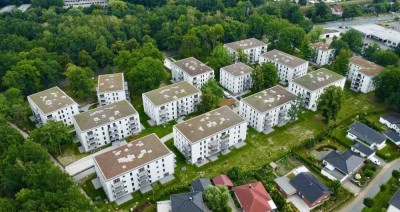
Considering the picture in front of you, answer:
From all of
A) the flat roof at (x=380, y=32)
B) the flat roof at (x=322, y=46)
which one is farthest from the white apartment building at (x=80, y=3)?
the flat roof at (x=380, y=32)

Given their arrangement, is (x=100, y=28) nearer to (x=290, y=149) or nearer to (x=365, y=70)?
(x=290, y=149)

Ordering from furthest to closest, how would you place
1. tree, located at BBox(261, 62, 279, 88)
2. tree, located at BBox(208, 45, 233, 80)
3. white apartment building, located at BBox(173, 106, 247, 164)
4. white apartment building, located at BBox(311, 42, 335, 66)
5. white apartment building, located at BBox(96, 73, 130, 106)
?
white apartment building, located at BBox(311, 42, 335, 66) → tree, located at BBox(208, 45, 233, 80) → tree, located at BBox(261, 62, 279, 88) → white apartment building, located at BBox(96, 73, 130, 106) → white apartment building, located at BBox(173, 106, 247, 164)

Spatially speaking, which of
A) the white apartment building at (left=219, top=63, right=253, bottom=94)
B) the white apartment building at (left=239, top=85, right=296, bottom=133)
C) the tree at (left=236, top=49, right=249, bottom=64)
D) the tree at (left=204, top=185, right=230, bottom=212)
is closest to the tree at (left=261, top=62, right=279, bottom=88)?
the white apartment building at (left=219, top=63, right=253, bottom=94)

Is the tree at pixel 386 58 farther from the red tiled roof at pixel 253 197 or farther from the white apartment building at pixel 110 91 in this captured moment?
the white apartment building at pixel 110 91

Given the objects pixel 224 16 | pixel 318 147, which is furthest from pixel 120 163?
pixel 224 16

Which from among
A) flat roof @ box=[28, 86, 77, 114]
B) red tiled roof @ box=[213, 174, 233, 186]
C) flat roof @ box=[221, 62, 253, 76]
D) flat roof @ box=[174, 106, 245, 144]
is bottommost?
red tiled roof @ box=[213, 174, 233, 186]

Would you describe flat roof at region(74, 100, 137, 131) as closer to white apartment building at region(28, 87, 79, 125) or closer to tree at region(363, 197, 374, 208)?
white apartment building at region(28, 87, 79, 125)
